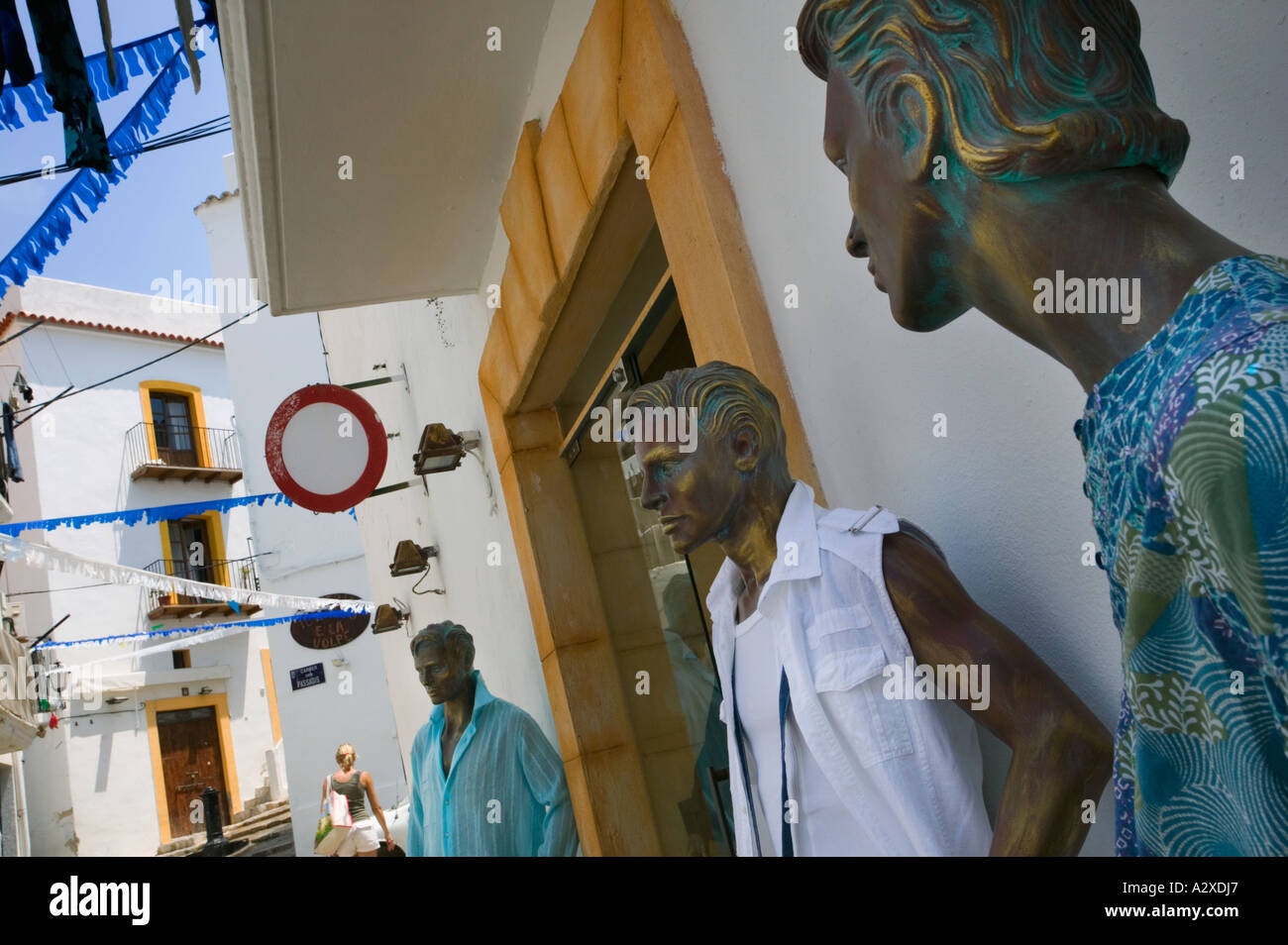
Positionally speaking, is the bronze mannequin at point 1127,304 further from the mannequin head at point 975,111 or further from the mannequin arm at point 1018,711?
the mannequin arm at point 1018,711

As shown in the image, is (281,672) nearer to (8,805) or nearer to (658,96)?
(8,805)

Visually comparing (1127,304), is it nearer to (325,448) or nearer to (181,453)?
(325,448)

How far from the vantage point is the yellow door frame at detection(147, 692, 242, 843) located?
25.2m

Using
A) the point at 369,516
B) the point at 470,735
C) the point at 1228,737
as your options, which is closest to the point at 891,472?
the point at 1228,737

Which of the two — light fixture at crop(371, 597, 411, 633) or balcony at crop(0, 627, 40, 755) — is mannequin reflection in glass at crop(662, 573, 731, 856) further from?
balcony at crop(0, 627, 40, 755)

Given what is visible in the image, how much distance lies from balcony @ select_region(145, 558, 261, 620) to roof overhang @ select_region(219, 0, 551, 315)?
2153cm

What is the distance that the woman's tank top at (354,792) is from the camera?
10500 mm

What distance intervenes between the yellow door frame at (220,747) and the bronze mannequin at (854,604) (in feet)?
88.2

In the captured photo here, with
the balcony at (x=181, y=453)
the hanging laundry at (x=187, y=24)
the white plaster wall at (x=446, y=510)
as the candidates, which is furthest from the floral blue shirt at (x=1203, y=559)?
the balcony at (x=181, y=453)

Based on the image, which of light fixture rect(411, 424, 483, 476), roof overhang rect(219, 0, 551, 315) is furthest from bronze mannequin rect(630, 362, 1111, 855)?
light fixture rect(411, 424, 483, 476)

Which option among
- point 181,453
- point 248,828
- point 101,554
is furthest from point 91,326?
point 248,828

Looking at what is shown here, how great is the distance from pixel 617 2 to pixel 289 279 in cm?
304
